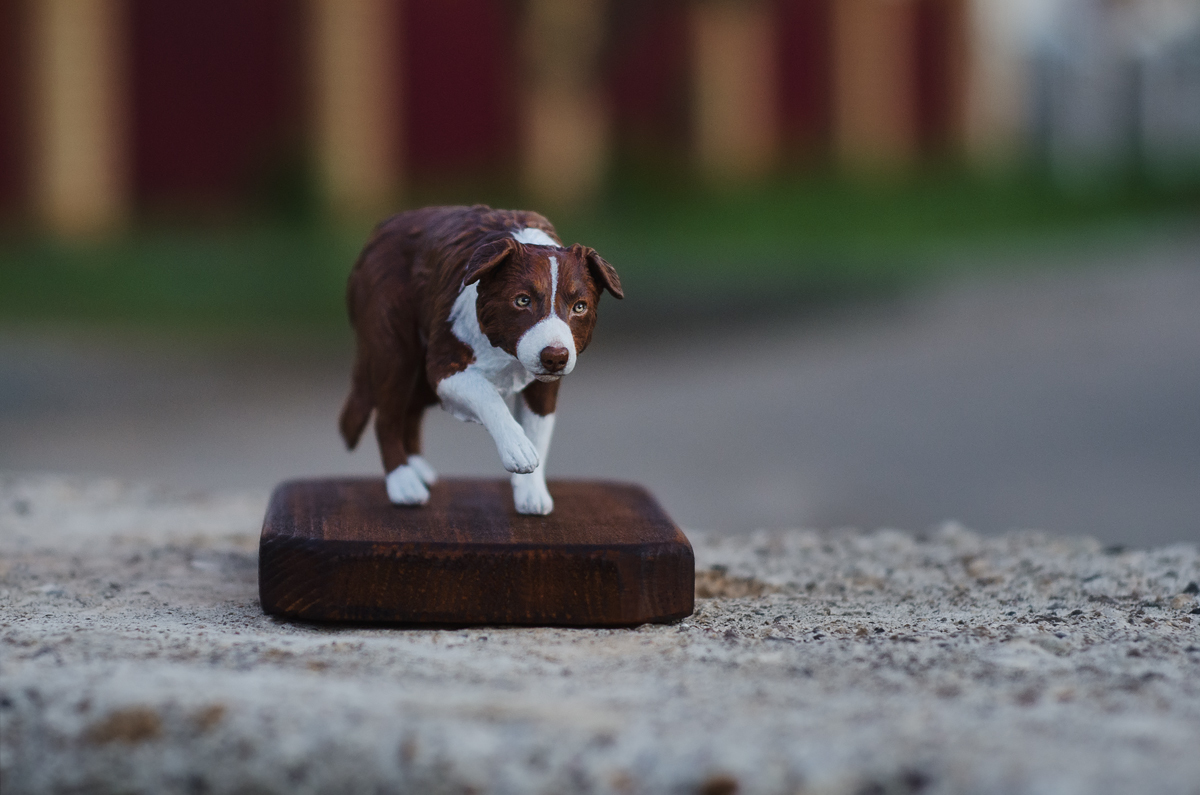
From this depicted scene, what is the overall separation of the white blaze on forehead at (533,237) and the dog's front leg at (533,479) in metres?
0.31

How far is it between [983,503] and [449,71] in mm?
9298

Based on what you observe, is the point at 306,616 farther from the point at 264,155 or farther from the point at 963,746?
the point at 264,155

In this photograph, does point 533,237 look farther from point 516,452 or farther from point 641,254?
point 641,254

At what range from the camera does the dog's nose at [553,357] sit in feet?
7.71

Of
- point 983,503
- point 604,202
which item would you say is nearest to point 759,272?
point 604,202

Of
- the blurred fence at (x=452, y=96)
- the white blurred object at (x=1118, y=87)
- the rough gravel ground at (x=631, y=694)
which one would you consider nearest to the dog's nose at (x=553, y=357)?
the rough gravel ground at (x=631, y=694)

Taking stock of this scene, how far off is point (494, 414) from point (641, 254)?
8.82m

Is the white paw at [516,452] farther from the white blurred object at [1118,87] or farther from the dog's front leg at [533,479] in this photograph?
the white blurred object at [1118,87]

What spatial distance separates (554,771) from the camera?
1.74 metres

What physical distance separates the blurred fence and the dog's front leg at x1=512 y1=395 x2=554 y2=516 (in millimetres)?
8921

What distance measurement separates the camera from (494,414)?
8.16 ft

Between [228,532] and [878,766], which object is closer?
[878,766]

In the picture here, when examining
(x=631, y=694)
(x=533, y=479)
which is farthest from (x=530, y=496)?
(x=631, y=694)

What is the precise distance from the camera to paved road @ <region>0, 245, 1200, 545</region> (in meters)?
5.38
